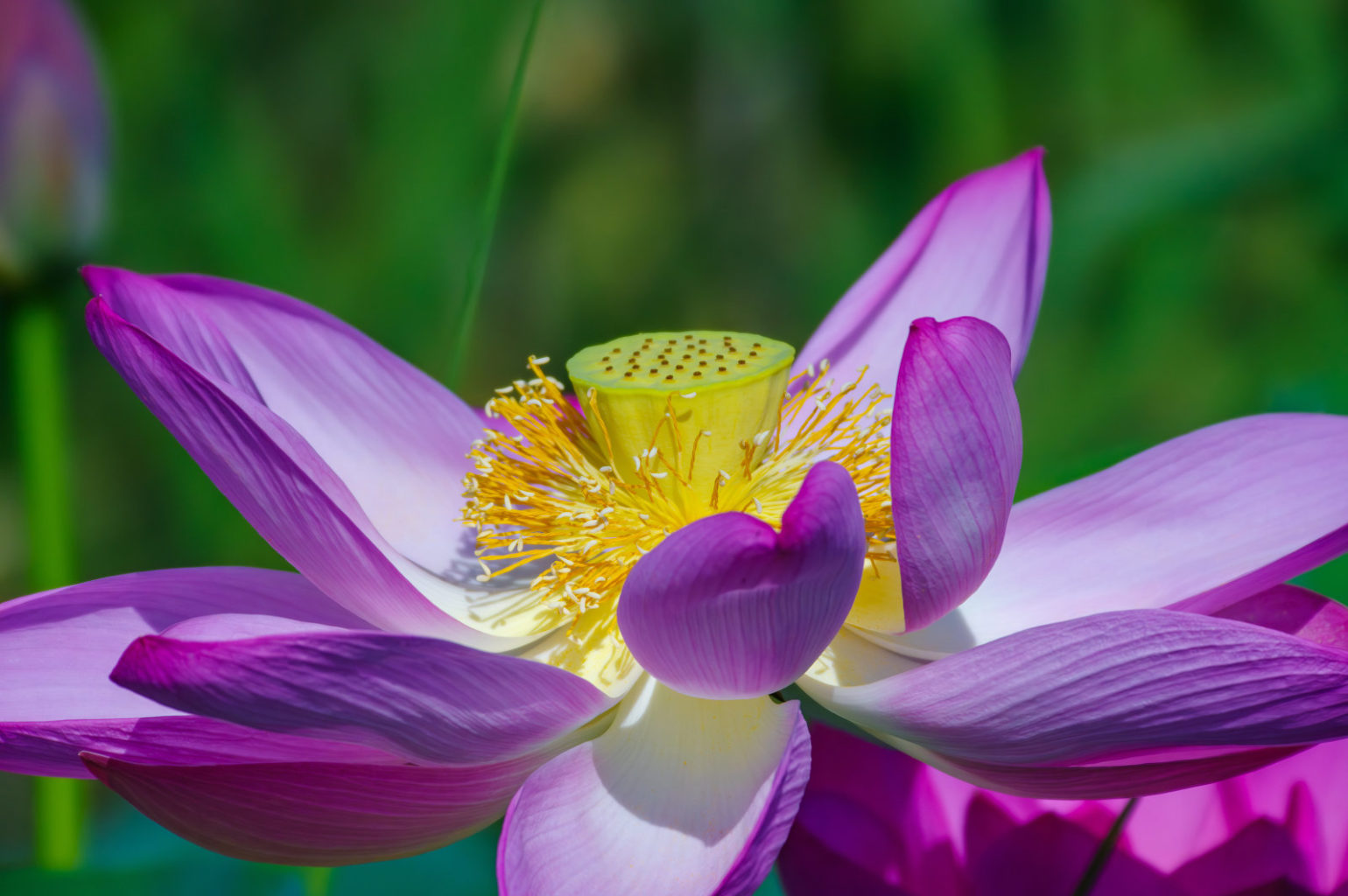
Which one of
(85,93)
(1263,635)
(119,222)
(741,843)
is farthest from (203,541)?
(1263,635)

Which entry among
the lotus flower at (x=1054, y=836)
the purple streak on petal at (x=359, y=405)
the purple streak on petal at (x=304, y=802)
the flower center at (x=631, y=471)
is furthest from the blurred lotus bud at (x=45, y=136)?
the lotus flower at (x=1054, y=836)

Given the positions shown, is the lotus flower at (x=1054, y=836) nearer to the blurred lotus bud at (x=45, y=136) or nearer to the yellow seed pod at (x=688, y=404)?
the yellow seed pod at (x=688, y=404)

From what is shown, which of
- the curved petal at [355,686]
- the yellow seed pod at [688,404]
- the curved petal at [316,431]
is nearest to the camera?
the curved petal at [355,686]

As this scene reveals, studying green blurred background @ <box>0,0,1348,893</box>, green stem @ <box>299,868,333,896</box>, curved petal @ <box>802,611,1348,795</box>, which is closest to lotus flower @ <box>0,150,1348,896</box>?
curved petal @ <box>802,611,1348,795</box>

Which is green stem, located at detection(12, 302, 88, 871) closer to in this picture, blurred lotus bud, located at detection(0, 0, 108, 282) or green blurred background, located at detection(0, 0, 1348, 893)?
blurred lotus bud, located at detection(0, 0, 108, 282)

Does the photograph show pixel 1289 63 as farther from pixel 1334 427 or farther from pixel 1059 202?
pixel 1334 427

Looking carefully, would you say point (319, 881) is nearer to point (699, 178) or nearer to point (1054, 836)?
point (1054, 836)
